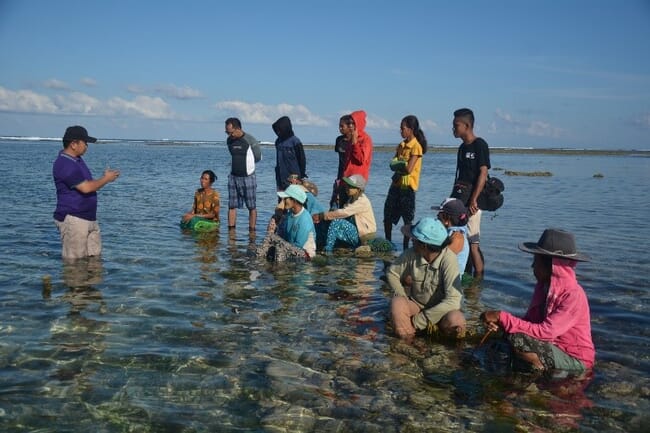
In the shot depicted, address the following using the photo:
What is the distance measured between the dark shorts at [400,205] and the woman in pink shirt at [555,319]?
492 cm

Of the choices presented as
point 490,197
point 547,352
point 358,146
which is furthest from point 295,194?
point 547,352

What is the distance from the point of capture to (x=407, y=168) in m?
9.76

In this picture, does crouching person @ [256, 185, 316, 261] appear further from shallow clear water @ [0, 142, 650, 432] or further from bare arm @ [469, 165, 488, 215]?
bare arm @ [469, 165, 488, 215]

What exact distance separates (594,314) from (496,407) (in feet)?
10.9

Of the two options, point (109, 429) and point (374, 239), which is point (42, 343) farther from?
point (374, 239)

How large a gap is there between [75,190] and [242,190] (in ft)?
14.4

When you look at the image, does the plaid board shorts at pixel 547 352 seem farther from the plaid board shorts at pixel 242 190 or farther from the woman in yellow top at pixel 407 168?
the plaid board shorts at pixel 242 190

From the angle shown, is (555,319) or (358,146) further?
(358,146)

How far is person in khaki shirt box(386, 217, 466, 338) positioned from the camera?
5.82 metres

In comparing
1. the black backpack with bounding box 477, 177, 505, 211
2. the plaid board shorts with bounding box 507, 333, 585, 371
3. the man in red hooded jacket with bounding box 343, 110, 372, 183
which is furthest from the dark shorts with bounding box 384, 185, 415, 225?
the plaid board shorts with bounding box 507, 333, 585, 371

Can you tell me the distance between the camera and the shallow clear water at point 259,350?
4.29 metres

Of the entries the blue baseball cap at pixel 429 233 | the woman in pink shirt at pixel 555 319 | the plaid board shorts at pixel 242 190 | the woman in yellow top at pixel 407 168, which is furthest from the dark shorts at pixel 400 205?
the woman in pink shirt at pixel 555 319

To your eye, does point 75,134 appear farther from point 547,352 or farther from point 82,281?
point 547,352

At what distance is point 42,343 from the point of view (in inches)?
217
